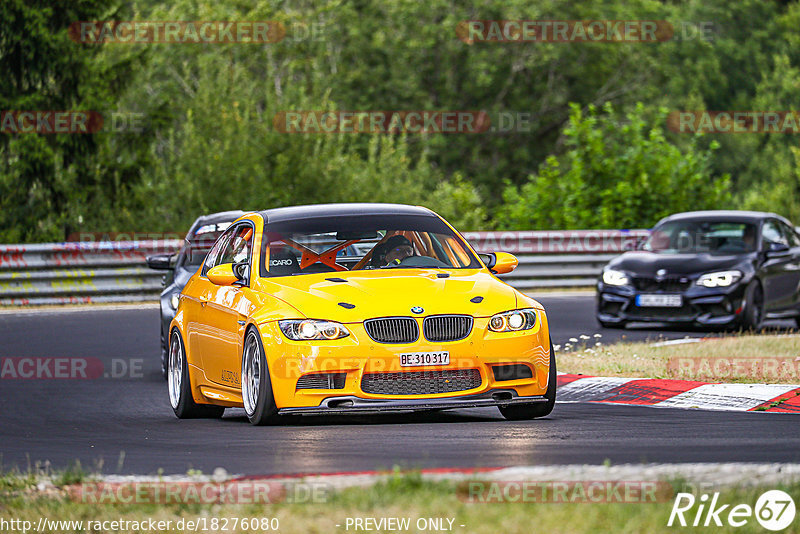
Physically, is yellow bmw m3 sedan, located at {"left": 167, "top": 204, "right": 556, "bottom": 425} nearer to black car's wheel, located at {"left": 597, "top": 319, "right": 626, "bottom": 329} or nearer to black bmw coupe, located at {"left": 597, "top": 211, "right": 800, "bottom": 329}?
black bmw coupe, located at {"left": 597, "top": 211, "right": 800, "bottom": 329}

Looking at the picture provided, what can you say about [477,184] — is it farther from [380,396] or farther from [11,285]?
[380,396]

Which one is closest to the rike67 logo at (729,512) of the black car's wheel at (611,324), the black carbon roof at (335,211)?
the black carbon roof at (335,211)

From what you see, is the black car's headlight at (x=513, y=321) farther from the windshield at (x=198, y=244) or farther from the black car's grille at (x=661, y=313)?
the black car's grille at (x=661, y=313)

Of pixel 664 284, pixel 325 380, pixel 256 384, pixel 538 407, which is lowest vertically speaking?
pixel 664 284

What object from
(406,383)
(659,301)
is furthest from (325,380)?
(659,301)

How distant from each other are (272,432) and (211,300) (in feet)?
5.90

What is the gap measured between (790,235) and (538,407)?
1126cm

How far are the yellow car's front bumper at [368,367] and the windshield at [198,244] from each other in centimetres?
543

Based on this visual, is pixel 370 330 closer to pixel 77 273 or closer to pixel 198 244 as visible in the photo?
pixel 198 244

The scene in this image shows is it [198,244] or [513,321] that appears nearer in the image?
[513,321]

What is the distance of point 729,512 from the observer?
Answer: 240 inches

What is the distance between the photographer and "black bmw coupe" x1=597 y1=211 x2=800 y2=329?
1873 cm

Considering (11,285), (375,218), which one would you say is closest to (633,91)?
(11,285)

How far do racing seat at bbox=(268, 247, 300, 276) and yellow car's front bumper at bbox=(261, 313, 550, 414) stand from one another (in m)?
0.82
